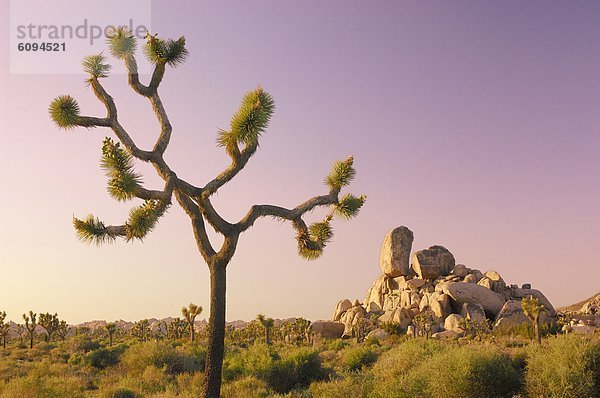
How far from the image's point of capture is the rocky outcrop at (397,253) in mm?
56312

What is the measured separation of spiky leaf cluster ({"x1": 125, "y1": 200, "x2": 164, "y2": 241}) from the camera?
11.9 meters

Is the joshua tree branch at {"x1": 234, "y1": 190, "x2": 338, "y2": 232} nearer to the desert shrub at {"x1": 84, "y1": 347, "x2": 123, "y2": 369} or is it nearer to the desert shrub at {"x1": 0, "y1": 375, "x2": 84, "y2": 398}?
the desert shrub at {"x1": 0, "y1": 375, "x2": 84, "y2": 398}

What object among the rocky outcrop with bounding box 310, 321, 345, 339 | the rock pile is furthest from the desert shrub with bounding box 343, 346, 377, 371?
the rocky outcrop with bounding box 310, 321, 345, 339

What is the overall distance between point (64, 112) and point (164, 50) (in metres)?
3.21

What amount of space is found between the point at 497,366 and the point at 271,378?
800 centimetres

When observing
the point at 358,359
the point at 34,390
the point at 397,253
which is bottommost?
the point at 358,359

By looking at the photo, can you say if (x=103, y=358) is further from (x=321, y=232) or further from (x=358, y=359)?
(x=321, y=232)

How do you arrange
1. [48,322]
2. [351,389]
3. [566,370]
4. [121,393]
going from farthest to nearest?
[48,322]
[121,393]
[351,389]
[566,370]

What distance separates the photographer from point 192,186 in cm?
1349

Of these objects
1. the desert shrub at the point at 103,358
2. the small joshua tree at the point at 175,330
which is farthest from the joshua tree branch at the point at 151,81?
the small joshua tree at the point at 175,330

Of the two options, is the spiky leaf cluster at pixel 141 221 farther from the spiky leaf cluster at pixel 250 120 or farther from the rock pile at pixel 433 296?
the rock pile at pixel 433 296

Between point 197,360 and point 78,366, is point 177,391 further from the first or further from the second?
point 78,366

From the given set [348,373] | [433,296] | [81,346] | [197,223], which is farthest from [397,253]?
[197,223]

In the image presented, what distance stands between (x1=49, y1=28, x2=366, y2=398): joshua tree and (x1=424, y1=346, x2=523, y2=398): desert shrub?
15.0 ft
